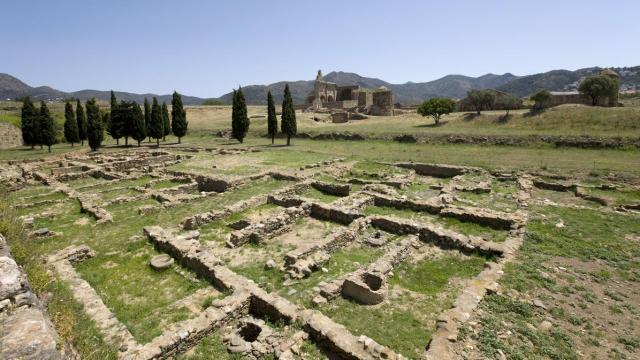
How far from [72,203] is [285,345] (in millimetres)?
18054

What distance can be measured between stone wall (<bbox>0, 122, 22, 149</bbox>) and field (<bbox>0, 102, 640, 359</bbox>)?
1155 inches

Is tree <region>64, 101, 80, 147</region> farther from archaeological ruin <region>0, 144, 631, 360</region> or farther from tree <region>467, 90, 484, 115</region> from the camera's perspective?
tree <region>467, 90, 484, 115</region>

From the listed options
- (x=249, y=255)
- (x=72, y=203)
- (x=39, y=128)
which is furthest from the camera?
(x=39, y=128)

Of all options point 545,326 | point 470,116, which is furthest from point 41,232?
point 470,116

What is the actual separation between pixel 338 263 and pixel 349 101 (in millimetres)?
70138

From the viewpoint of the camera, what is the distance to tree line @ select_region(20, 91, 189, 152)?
133 ft

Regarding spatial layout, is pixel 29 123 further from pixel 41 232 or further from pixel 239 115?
pixel 41 232

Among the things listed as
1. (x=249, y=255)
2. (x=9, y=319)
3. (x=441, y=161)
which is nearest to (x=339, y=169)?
(x=441, y=161)

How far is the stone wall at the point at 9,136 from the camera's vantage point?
45594 mm

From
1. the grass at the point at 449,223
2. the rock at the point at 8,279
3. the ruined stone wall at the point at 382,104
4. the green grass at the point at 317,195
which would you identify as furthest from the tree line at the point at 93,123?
the rock at the point at 8,279

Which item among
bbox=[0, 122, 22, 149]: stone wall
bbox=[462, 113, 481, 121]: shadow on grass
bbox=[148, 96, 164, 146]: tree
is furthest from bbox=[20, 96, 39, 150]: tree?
bbox=[462, 113, 481, 121]: shadow on grass

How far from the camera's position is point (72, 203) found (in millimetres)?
19141

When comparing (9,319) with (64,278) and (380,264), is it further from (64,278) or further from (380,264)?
(380,264)

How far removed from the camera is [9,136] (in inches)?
1834
